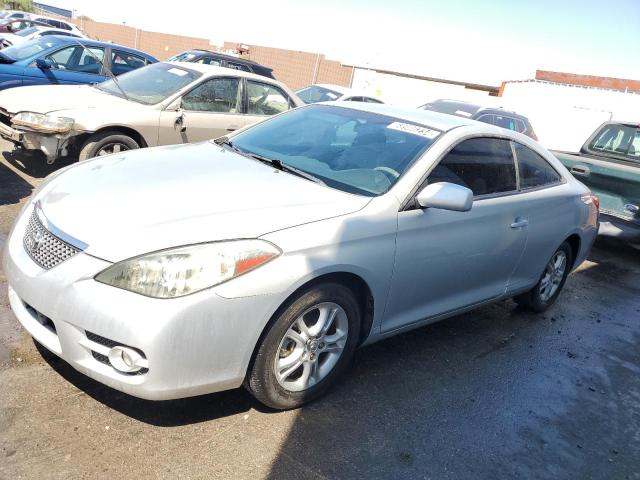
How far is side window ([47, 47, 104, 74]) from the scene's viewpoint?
8742 mm

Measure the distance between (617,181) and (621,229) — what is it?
62cm

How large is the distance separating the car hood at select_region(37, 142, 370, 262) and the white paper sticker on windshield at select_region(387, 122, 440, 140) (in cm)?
83

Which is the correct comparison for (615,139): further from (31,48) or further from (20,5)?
(20,5)

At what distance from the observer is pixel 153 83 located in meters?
7.00

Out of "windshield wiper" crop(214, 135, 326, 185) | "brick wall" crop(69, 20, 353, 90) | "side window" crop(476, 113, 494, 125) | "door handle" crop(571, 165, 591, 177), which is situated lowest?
"brick wall" crop(69, 20, 353, 90)

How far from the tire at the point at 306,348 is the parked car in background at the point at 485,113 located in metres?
8.81

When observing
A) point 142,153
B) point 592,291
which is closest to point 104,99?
point 142,153

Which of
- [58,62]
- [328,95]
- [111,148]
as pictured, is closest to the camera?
[111,148]

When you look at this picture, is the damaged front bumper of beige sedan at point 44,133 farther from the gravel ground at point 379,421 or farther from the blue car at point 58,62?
the gravel ground at point 379,421

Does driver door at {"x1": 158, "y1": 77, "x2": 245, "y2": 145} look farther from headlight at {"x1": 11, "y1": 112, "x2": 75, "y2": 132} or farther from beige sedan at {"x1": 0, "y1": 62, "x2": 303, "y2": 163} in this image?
headlight at {"x1": 11, "y1": 112, "x2": 75, "y2": 132}

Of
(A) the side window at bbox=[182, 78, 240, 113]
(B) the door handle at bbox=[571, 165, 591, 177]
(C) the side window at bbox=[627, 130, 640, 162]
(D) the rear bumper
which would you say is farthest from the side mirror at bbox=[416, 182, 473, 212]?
(C) the side window at bbox=[627, 130, 640, 162]

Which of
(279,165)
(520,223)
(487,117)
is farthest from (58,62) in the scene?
(487,117)

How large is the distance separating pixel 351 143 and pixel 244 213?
4.15ft

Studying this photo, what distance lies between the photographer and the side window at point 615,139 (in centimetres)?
827
